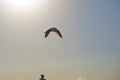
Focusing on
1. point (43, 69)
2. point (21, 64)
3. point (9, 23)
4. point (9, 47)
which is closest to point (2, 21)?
point (9, 23)

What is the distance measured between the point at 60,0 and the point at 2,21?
528 millimetres

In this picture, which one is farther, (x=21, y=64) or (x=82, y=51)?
(x=82, y=51)

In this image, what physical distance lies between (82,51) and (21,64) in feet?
1.75

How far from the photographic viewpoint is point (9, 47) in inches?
67.5

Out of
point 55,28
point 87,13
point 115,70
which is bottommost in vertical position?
point 115,70

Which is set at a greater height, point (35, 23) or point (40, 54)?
point (35, 23)

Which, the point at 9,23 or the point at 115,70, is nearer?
the point at 9,23

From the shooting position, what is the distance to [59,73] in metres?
1.77

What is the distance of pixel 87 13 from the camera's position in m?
1.87

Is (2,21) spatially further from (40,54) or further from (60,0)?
(60,0)

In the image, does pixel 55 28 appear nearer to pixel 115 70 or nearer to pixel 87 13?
pixel 87 13

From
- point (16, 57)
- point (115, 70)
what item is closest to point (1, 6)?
point (16, 57)

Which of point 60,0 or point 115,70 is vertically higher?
point 60,0

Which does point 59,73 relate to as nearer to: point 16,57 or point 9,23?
point 16,57
